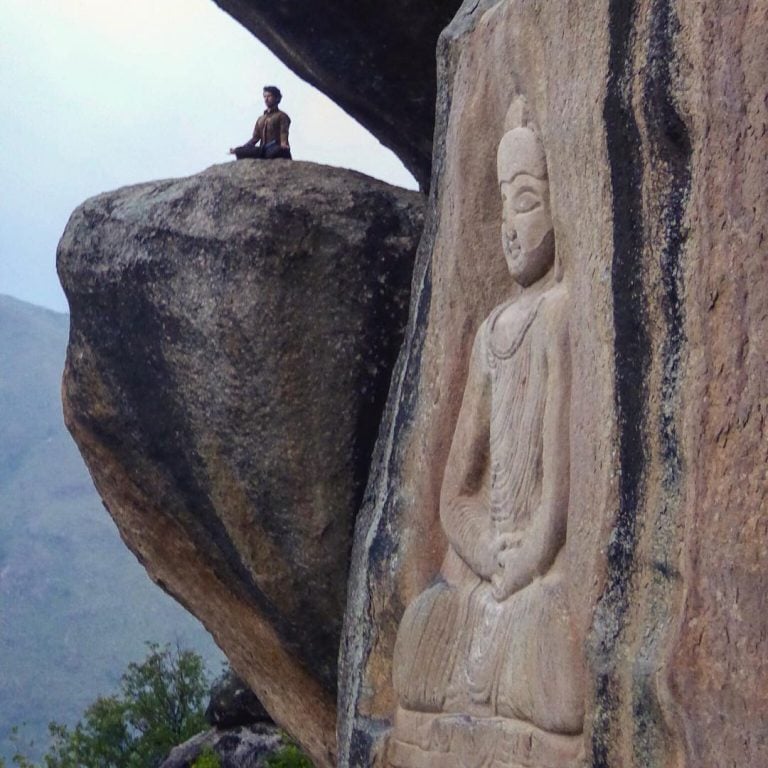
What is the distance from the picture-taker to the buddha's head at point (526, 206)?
4.17 m

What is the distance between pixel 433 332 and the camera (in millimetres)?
4680

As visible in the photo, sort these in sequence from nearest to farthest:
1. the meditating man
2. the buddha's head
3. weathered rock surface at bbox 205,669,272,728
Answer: the buddha's head < the meditating man < weathered rock surface at bbox 205,669,272,728

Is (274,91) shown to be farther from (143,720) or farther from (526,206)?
(143,720)

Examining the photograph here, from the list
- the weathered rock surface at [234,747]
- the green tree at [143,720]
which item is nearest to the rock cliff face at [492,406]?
the weathered rock surface at [234,747]

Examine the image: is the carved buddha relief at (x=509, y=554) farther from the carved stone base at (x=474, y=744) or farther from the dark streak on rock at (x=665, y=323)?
the dark streak on rock at (x=665, y=323)

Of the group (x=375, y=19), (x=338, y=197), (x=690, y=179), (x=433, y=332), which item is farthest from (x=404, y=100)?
(x=690, y=179)

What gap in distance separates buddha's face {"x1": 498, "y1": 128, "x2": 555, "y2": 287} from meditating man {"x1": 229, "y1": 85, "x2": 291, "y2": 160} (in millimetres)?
2025

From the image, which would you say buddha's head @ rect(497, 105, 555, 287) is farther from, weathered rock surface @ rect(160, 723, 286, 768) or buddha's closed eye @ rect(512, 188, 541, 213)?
weathered rock surface @ rect(160, 723, 286, 768)

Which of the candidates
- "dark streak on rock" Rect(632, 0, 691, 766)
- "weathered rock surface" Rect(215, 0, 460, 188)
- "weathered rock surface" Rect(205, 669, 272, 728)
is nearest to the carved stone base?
"dark streak on rock" Rect(632, 0, 691, 766)

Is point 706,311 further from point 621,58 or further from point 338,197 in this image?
point 338,197

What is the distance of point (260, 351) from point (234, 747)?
18.1ft

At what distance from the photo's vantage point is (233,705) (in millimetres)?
10117

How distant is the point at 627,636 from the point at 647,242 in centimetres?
102

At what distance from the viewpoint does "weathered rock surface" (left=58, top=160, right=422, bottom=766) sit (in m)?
5.33
